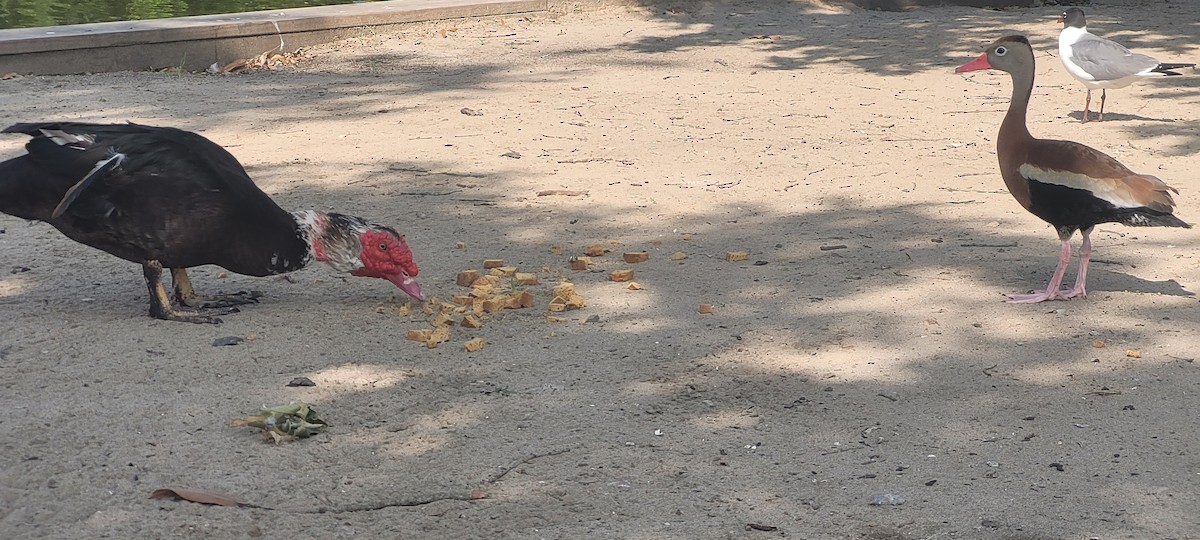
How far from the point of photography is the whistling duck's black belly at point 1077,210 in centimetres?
512

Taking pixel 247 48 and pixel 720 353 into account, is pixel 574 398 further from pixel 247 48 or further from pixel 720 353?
pixel 247 48

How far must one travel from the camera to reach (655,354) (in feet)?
15.9

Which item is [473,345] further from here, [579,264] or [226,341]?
[579,264]

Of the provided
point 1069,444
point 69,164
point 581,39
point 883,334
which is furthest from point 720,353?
point 581,39

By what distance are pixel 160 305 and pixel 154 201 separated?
1.68 feet

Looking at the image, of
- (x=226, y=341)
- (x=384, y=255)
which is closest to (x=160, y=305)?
(x=226, y=341)

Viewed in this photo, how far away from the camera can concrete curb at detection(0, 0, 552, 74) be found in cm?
1053

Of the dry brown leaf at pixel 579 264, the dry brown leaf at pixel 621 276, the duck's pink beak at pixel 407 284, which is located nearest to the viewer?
the duck's pink beak at pixel 407 284

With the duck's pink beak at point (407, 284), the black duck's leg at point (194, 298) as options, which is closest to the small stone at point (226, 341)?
the black duck's leg at point (194, 298)

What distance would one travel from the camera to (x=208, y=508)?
11.8 feet

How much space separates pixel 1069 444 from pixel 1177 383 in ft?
2.34

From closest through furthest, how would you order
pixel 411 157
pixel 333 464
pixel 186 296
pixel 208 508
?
1. pixel 208 508
2. pixel 333 464
3. pixel 186 296
4. pixel 411 157

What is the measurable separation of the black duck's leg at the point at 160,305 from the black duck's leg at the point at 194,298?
159 millimetres

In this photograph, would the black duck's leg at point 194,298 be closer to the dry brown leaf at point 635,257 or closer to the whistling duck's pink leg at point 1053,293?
the dry brown leaf at point 635,257
